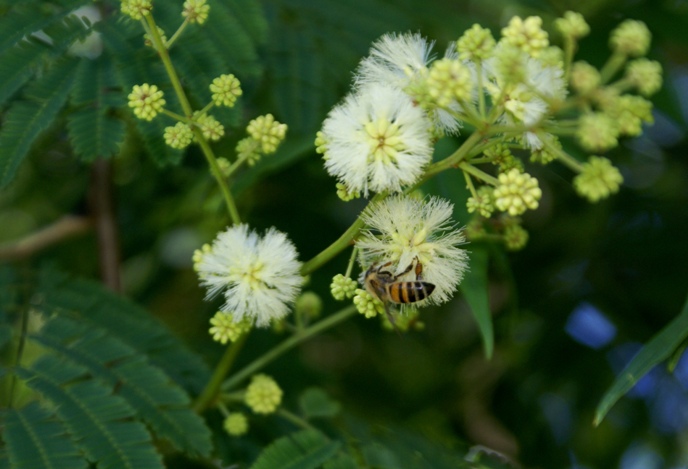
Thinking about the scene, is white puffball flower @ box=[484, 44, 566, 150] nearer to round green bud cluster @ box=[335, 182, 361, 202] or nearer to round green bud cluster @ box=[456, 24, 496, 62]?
round green bud cluster @ box=[456, 24, 496, 62]

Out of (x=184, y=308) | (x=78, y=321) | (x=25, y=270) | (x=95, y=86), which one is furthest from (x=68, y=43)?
Answer: (x=184, y=308)

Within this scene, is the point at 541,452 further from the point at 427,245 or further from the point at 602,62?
the point at 427,245

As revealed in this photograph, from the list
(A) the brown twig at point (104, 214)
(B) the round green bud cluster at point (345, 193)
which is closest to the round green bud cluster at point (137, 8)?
(B) the round green bud cluster at point (345, 193)

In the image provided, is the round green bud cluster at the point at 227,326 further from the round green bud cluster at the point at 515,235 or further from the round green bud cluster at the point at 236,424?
the round green bud cluster at the point at 515,235

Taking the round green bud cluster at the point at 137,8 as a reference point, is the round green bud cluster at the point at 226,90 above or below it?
below

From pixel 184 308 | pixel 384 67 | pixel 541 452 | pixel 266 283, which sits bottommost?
pixel 541 452

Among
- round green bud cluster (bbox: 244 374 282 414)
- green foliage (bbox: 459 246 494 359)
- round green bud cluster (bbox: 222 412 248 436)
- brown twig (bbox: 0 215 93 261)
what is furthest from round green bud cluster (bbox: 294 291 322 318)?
brown twig (bbox: 0 215 93 261)
